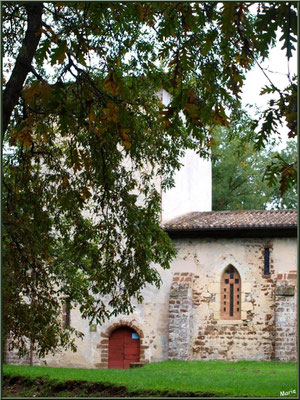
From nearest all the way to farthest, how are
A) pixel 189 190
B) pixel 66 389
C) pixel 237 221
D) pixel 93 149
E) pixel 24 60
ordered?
1. pixel 24 60
2. pixel 93 149
3. pixel 66 389
4. pixel 237 221
5. pixel 189 190

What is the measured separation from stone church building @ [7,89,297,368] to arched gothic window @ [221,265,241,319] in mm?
29

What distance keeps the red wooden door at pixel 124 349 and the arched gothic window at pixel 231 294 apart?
2755mm

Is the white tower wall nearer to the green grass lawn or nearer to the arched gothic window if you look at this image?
the arched gothic window

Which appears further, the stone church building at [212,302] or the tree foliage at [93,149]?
the stone church building at [212,302]

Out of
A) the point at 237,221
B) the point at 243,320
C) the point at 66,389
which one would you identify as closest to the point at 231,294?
the point at 243,320

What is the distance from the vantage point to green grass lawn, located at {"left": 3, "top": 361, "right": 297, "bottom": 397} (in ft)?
38.4

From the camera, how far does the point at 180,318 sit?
1945cm

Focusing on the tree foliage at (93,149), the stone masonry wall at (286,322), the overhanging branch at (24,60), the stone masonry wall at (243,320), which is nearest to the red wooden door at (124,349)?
the stone masonry wall at (243,320)

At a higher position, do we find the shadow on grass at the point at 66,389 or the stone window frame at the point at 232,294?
the stone window frame at the point at 232,294

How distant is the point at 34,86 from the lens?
237 inches

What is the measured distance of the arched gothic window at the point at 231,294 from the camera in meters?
19.8

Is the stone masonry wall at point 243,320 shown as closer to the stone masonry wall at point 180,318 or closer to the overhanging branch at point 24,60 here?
the stone masonry wall at point 180,318

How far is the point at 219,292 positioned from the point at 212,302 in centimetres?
36

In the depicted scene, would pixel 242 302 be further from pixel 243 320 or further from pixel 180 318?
pixel 180 318
